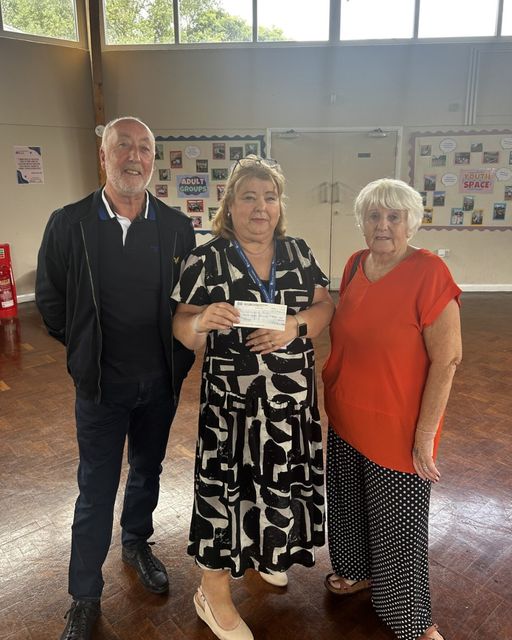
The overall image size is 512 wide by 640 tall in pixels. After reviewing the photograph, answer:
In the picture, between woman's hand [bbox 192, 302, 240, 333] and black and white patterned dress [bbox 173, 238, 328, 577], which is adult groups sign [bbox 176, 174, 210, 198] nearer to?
black and white patterned dress [bbox 173, 238, 328, 577]

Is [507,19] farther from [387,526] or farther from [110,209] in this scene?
[387,526]

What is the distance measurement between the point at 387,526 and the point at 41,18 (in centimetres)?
727

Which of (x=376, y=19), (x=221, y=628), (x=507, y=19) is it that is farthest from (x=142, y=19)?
(x=221, y=628)

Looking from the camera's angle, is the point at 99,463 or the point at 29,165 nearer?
the point at 99,463

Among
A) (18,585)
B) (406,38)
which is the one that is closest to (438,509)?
(18,585)

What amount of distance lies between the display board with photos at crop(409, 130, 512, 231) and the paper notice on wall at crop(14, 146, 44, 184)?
4.98 metres

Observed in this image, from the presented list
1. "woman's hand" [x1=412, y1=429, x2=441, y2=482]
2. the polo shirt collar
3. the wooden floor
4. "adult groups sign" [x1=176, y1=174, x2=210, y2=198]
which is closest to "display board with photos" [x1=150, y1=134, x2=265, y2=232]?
"adult groups sign" [x1=176, y1=174, x2=210, y2=198]

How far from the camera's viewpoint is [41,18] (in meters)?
6.45

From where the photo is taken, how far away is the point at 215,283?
162cm

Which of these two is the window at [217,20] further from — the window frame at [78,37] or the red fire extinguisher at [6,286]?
the red fire extinguisher at [6,286]

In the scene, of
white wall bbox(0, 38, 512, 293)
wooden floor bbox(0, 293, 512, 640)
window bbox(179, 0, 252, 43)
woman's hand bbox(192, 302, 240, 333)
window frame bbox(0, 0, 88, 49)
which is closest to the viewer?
woman's hand bbox(192, 302, 240, 333)

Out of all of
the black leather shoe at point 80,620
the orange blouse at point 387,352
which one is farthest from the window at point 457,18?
the black leather shoe at point 80,620

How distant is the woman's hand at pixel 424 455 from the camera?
158 centimetres

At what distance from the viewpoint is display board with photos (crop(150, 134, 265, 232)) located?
Answer: 23.2 ft
